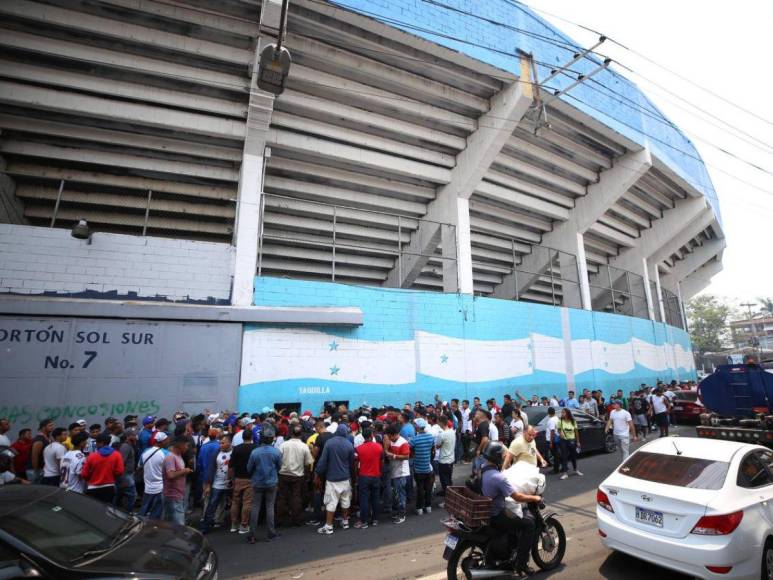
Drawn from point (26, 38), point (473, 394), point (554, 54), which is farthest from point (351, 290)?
point (554, 54)

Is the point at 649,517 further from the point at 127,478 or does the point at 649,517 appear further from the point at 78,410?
the point at 78,410

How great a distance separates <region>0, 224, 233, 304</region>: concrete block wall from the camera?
31.1 ft

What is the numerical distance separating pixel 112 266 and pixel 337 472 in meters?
8.25

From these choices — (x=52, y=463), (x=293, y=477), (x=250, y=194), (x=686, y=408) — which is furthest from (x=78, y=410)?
(x=686, y=408)

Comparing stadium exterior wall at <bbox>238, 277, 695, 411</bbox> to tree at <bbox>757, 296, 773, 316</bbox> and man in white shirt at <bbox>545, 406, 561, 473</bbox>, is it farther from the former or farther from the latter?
tree at <bbox>757, 296, 773, 316</bbox>

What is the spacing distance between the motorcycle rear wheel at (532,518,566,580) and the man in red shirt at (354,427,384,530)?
2765 millimetres

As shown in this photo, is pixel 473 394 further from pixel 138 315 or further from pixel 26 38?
pixel 26 38

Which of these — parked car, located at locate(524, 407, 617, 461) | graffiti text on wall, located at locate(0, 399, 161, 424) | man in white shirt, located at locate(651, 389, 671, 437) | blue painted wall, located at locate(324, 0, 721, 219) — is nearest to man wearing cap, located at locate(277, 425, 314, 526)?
graffiti text on wall, located at locate(0, 399, 161, 424)

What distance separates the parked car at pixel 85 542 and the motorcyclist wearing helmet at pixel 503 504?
2.82 meters

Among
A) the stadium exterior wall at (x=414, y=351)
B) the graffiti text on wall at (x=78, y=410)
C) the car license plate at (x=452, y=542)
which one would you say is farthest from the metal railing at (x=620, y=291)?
the graffiti text on wall at (x=78, y=410)

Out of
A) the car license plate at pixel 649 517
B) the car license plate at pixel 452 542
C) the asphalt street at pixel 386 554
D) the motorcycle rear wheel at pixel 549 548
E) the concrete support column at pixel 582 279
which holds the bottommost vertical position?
the asphalt street at pixel 386 554

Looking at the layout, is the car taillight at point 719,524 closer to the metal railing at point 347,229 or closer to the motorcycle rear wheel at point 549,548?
the motorcycle rear wheel at point 549,548

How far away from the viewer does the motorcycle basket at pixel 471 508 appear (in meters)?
4.00

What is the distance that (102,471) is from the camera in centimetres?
577
